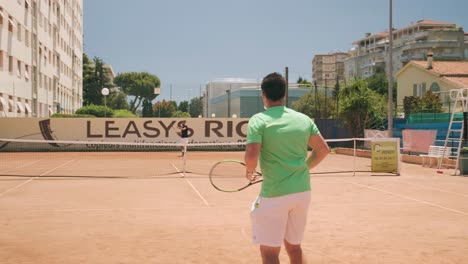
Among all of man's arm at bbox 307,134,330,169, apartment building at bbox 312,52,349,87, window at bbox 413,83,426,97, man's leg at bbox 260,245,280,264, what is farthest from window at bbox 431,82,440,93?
apartment building at bbox 312,52,349,87

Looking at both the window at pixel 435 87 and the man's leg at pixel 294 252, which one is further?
the window at pixel 435 87

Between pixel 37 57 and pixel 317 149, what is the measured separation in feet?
159

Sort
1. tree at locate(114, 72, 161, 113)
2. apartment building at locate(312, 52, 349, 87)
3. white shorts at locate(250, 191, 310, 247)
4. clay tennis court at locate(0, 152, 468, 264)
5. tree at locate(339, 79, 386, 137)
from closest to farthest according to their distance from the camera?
white shorts at locate(250, 191, 310, 247)
clay tennis court at locate(0, 152, 468, 264)
tree at locate(339, 79, 386, 137)
tree at locate(114, 72, 161, 113)
apartment building at locate(312, 52, 349, 87)

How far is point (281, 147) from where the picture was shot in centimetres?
391

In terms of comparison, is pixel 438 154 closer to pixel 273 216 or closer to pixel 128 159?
pixel 128 159

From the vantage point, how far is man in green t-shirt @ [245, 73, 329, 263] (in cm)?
386

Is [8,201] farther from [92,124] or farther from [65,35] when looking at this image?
[65,35]

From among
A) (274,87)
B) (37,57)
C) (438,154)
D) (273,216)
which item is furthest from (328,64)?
(273,216)

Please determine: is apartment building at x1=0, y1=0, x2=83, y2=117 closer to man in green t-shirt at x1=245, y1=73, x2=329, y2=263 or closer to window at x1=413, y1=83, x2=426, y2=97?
man in green t-shirt at x1=245, y1=73, x2=329, y2=263

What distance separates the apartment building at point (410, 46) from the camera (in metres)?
107

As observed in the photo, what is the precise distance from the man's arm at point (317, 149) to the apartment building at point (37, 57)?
35.8m

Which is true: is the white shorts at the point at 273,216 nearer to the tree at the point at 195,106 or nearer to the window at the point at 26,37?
the window at the point at 26,37

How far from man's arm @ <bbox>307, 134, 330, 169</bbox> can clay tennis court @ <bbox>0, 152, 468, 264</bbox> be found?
7.97 feet

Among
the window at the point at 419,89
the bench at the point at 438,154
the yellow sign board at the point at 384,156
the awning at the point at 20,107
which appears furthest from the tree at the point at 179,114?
the yellow sign board at the point at 384,156
